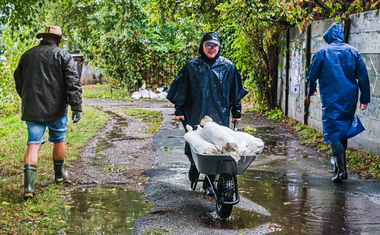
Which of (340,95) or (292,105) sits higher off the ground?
(340,95)

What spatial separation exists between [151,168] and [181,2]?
692 centimetres

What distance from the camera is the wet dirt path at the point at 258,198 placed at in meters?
4.32

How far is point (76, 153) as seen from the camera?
7773 millimetres

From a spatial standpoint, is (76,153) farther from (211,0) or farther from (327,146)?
(211,0)

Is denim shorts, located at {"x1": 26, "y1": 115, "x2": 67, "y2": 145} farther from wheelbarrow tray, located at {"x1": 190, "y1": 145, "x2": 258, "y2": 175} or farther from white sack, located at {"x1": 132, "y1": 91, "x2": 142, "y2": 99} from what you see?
white sack, located at {"x1": 132, "y1": 91, "x2": 142, "y2": 99}

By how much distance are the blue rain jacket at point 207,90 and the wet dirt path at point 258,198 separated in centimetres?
100

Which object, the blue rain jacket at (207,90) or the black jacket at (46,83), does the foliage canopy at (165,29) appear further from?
the blue rain jacket at (207,90)

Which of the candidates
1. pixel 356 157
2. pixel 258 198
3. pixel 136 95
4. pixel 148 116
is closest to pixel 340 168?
pixel 356 157

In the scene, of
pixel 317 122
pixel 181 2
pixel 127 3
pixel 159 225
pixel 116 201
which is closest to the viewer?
pixel 159 225

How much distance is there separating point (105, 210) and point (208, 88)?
1812mm

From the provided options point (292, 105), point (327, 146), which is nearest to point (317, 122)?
point (327, 146)

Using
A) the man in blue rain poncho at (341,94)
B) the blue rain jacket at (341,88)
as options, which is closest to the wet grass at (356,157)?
the man in blue rain poncho at (341,94)

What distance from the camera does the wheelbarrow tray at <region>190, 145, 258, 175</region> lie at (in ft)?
13.8

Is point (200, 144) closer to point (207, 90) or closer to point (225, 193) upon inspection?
point (225, 193)
